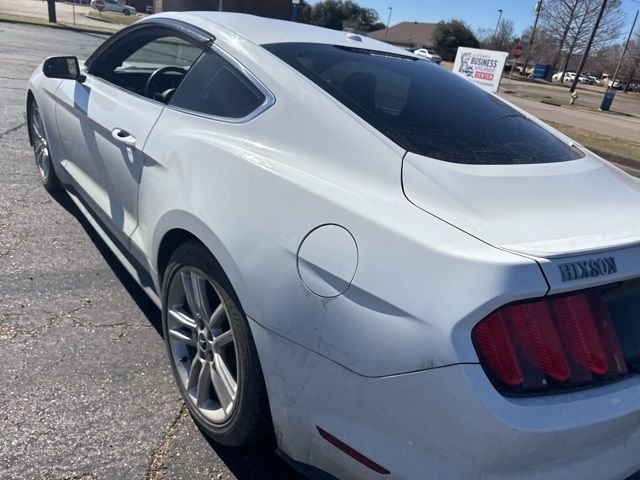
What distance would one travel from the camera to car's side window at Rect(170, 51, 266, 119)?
7.68ft

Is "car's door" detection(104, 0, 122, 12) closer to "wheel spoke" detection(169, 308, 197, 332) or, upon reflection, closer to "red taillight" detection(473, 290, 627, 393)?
"wheel spoke" detection(169, 308, 197, 332)

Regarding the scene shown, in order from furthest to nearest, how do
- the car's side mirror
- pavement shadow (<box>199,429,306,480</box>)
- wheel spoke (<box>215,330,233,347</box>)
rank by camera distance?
the car's side mirror, pavement shadow (<box>199,429,306,480</box>), wheel spoke (<box>215,330,233,347</box>)

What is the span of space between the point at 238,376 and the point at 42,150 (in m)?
3.51

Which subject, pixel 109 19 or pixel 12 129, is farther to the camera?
pixel 109 19

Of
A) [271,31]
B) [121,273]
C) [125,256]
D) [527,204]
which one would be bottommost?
[121,273]

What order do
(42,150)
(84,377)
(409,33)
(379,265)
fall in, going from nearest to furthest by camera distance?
(379,265) → (84,377) → (42,150) → (409,33)

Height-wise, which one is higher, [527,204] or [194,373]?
[527,204]

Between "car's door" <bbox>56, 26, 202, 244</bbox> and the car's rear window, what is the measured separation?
29.8 inches

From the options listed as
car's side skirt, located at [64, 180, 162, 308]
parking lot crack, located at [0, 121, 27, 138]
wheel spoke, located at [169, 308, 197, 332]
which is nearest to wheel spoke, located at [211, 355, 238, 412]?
wheel spoke, located at [169, 308, 197, 332]

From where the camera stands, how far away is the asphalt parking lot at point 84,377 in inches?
86.3

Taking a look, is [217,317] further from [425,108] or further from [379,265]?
[425,108]

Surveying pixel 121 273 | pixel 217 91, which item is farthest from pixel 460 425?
pixel 121 273

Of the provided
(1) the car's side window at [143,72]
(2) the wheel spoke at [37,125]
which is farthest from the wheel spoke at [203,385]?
(2) the wheel spoke at [37,125]

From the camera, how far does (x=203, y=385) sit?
7.67 feet
